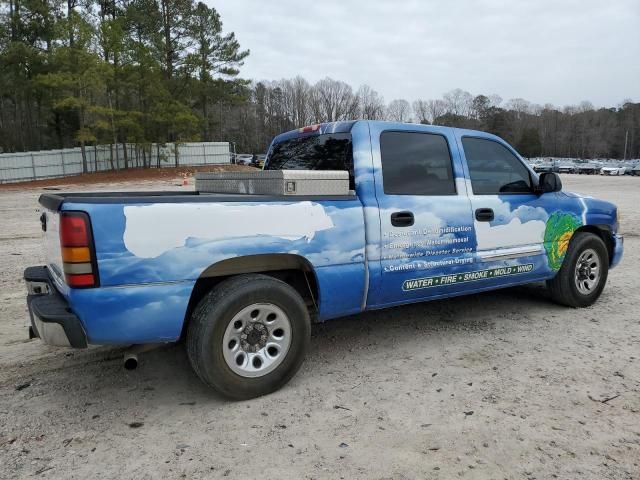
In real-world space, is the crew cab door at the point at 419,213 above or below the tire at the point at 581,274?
above

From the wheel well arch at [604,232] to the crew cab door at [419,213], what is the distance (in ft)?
6.52

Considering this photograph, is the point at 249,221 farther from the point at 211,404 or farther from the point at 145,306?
the point at 211,404

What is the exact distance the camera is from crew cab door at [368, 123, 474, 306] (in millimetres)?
3844

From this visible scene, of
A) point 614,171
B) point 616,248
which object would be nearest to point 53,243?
point 616,248

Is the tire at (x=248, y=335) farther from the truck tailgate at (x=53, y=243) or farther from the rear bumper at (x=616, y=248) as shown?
the rear bumper at (x=616, y=248)

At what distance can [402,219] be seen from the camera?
385 cm

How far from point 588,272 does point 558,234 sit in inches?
30.3

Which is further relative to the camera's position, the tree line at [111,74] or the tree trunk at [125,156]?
the tree trunk at [125,156]

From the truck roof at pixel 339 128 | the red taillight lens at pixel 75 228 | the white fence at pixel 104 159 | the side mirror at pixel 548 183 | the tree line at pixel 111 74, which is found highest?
the tree line at pixel 111 74

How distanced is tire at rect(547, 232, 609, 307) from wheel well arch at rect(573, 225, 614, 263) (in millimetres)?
140

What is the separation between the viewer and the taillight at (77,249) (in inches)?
109

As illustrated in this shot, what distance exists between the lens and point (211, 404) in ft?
11.0

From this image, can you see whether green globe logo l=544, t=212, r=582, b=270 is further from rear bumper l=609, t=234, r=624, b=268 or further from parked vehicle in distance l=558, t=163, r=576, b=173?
parked vehicle in distance l=558, t=163, r=576, b=173


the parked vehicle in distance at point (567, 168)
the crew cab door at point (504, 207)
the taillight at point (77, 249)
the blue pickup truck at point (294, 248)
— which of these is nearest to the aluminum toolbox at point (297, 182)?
the blue pickup truck at point (294, 248)
